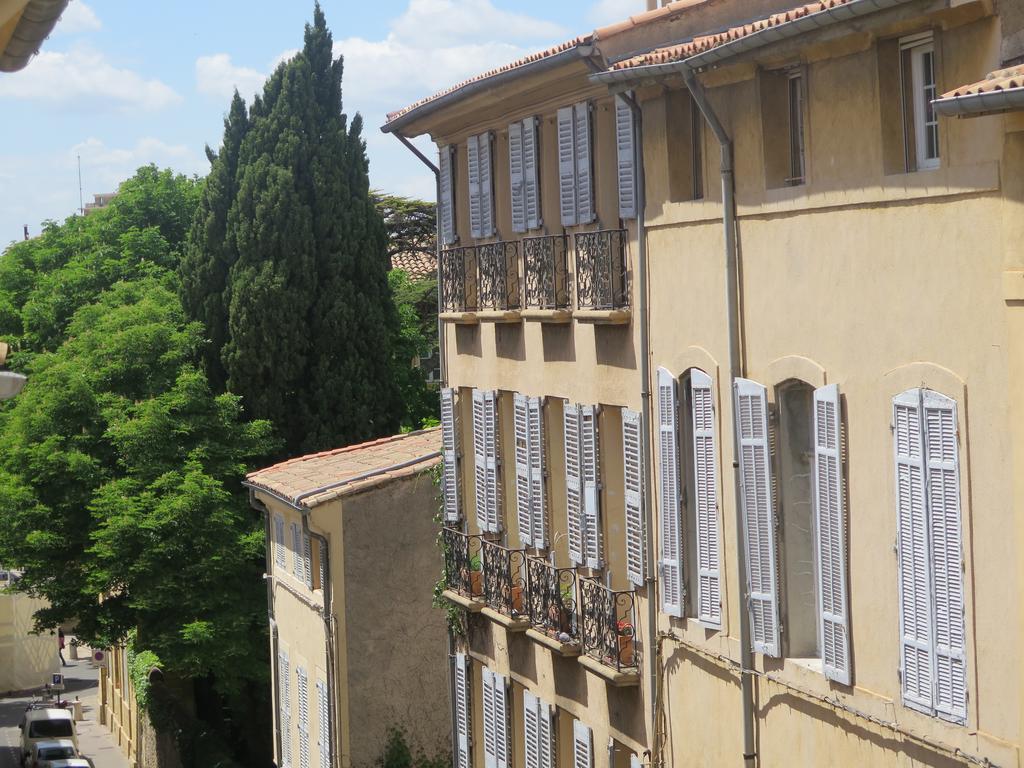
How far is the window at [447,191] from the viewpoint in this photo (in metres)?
22.3

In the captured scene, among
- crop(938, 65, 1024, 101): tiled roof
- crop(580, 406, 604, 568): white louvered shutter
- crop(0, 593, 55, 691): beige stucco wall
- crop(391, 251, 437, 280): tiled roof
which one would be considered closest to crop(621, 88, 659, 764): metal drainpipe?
crop(580, 406, 604, 568): white louvered shutter

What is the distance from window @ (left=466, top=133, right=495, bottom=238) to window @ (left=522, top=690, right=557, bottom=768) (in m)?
5.44

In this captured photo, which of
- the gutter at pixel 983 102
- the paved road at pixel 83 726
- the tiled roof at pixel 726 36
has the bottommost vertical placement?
the paved road at pixel 83 726

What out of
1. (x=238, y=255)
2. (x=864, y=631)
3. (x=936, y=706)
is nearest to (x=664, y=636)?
(x=864, y=631)

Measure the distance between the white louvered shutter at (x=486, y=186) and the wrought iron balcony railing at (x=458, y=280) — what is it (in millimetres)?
405

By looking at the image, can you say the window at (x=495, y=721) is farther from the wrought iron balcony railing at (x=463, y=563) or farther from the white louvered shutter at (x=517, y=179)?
the white louvered shutter at (x=517, y=179)

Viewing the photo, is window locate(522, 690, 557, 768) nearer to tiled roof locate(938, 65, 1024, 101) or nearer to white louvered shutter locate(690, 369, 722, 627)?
white louvered shutter locate(690, 369, 722, 627)

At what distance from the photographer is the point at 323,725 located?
90.9 ft

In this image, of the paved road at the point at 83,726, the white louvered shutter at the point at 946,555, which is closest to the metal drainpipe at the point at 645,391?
the white louvered shutter at the point at 946,555

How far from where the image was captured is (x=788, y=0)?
48.6ft

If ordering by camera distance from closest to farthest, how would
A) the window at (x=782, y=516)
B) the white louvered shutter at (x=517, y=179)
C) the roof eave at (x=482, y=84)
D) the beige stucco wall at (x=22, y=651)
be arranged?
the window at (x=782, y=516) → the roof eave at (x=482, y=84) → the white louvered shutter at (x=517, y=179) → the beige stucco wall at (x=22, y=651)

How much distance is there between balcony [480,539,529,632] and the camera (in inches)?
758

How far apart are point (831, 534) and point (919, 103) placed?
9.77ft

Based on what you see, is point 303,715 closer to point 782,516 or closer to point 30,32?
point 782,516
